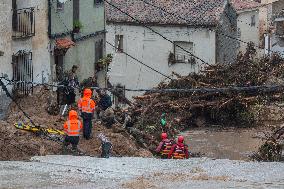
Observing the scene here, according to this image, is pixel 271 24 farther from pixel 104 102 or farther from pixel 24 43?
pixel 24 43

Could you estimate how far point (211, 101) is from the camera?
27453 mm

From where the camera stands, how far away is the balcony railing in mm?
24672

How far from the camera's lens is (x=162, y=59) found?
129ft

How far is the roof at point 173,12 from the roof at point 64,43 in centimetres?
1170

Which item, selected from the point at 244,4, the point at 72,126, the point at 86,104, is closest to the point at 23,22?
the point at 86,104

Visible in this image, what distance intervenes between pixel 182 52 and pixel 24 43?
49.9 ft

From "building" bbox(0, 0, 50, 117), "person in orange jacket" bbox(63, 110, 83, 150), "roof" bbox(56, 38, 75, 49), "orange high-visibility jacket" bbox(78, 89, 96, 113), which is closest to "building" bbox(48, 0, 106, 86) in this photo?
"roof" bbox(56, 38, 75, 49)

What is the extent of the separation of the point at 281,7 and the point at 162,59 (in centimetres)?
1530

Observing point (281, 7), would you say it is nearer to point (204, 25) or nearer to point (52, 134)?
point (204, 25)

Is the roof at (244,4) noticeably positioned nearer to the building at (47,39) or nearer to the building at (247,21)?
the building at (247,21)

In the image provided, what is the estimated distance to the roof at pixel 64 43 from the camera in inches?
1060

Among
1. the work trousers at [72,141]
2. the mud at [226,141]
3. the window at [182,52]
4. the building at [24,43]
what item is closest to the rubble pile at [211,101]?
the mud at [226,141]

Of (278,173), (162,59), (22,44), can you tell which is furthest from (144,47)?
(278,173)

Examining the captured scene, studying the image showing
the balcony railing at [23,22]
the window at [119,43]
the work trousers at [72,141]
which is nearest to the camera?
the work trousers at [72,141]
